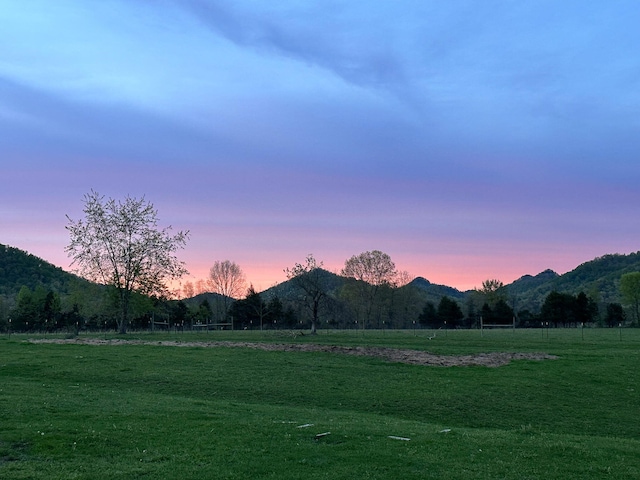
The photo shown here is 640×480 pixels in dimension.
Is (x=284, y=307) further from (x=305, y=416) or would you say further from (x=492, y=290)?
(x=305, y=416)

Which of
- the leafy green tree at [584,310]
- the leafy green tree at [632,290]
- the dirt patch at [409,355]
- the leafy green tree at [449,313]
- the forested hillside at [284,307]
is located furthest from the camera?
the leafy green tree at [632,290]

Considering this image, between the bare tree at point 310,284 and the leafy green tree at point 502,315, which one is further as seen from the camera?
the leafy green tree at point 502,315

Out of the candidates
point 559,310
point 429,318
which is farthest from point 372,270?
point 559,310

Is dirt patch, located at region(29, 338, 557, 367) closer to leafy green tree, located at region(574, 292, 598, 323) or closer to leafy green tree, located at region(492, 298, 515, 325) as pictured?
leafy green tree, located at region(492, 298, 515, 325)

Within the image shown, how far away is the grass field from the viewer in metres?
11.5

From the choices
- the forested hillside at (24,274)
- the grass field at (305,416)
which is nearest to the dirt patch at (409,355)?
the grass field at (305,416)

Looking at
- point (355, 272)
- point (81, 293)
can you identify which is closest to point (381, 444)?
point (81, 293)

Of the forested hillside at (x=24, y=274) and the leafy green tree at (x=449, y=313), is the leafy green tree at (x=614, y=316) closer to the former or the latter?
the leafy green tree at (x=449, y=313)

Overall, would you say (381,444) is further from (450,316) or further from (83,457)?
(450,316)

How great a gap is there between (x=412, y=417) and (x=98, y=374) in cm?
1721

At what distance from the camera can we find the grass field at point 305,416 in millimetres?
11523

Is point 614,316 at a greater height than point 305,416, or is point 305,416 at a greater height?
point 614,316

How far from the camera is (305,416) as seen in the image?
18859 millimetres

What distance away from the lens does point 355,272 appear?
136 m
